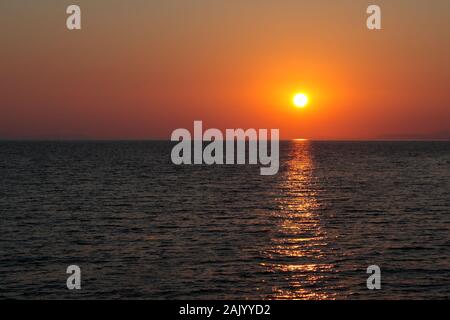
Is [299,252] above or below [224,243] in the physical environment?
below

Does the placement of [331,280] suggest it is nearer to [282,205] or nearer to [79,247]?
[79,247]

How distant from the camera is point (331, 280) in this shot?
3547 centimetres

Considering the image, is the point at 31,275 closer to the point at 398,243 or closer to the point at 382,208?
the point at 398,243

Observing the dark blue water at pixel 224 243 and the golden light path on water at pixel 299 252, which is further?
the dark blue water at pixel 224 243

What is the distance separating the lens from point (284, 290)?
3353cm

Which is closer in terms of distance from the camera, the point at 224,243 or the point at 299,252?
the point at 299,252

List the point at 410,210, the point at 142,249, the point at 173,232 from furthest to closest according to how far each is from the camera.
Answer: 1. the point at 410,210
2. the point at 173,232
3. the point at 142,249

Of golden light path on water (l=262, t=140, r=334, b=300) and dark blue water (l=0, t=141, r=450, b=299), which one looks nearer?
golden light path on water (l=262, t=140, r=334, b=300)
